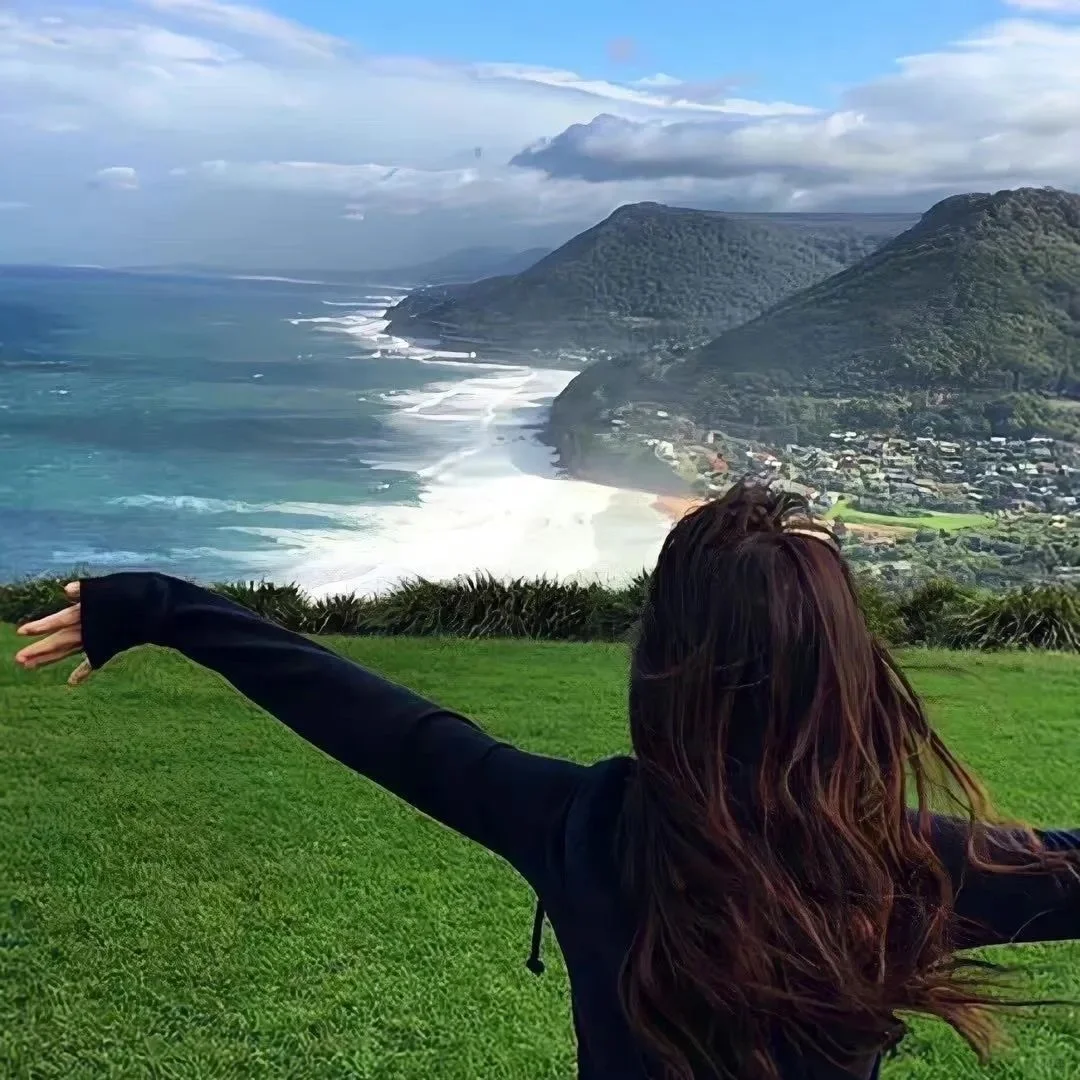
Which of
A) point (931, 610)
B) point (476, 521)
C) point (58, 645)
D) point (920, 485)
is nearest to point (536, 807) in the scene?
point (58, 645)

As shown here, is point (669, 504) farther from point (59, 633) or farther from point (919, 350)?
point (59, 633)

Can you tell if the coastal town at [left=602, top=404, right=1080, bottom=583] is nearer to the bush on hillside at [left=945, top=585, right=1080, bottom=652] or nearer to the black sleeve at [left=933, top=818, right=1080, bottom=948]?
the bush on hillside at [left=945, top=585, right=1080, bottom=652]

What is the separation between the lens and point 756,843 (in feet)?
2.76

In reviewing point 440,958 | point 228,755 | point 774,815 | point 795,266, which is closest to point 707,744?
point 774,815

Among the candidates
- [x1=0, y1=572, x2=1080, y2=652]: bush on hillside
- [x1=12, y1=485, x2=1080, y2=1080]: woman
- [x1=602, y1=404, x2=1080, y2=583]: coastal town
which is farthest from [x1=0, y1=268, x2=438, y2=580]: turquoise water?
[x1=12, y1=485, x2=1080, y2=1080]: woman

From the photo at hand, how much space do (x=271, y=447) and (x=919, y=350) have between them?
3173mm

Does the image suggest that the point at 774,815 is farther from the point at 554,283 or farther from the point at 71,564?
the point at 554,283

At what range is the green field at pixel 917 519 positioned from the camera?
5902 mm

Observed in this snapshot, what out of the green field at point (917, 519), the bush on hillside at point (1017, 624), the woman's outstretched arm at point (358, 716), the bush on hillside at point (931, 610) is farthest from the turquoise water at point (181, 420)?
the woman's outstretched arm at point (358, 716)

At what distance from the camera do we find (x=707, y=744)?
2.75 feet

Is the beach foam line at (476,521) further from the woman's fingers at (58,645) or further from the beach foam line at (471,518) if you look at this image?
the woman's fingers at (58,645)

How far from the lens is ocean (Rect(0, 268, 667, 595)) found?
5.59 meters

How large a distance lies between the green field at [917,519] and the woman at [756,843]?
5.08 m

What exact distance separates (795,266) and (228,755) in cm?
433
